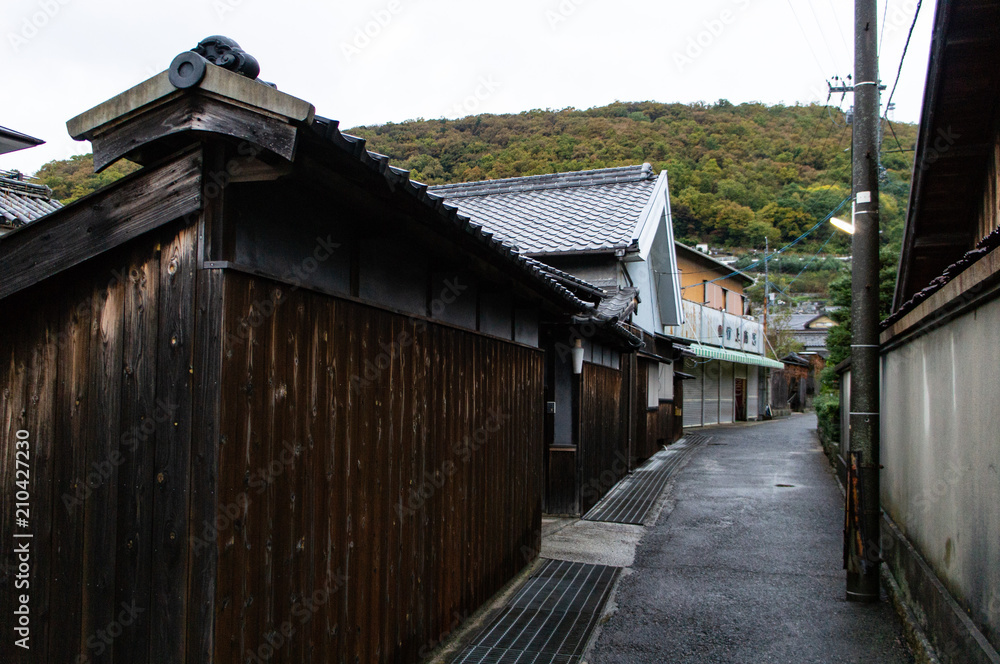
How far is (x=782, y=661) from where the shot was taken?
577 centimetres

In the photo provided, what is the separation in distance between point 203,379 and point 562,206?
1542 cm

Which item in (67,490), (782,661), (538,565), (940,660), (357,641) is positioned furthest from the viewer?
(538,565)

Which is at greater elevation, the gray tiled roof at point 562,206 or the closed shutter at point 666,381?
the gray tiled roof at point 562,206

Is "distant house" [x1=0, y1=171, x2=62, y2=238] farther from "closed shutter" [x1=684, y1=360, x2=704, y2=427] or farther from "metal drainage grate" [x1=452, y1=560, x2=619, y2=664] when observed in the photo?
"closed shutter" [x1=684, y1=360, x2=704, y2=427]

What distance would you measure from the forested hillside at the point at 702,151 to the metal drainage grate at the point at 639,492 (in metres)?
18.8

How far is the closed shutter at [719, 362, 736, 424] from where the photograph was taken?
116ft

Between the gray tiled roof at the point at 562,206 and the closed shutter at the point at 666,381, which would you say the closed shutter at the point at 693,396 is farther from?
the gray tiled roof at the point at 562,206

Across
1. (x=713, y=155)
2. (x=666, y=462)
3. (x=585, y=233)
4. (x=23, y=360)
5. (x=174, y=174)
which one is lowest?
(x=666, y=462)

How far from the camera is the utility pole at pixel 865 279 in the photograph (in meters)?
7.51

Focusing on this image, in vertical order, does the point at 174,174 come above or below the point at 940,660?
above

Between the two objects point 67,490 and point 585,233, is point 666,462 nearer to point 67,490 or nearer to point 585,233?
point 585,233

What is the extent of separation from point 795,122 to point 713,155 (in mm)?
6677

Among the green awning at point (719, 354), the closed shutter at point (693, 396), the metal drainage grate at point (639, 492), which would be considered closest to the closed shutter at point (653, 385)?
the metal drainage grate at point (639, 492)

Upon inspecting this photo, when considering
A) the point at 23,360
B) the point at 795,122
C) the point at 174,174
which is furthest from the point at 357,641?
the point at 795,122
